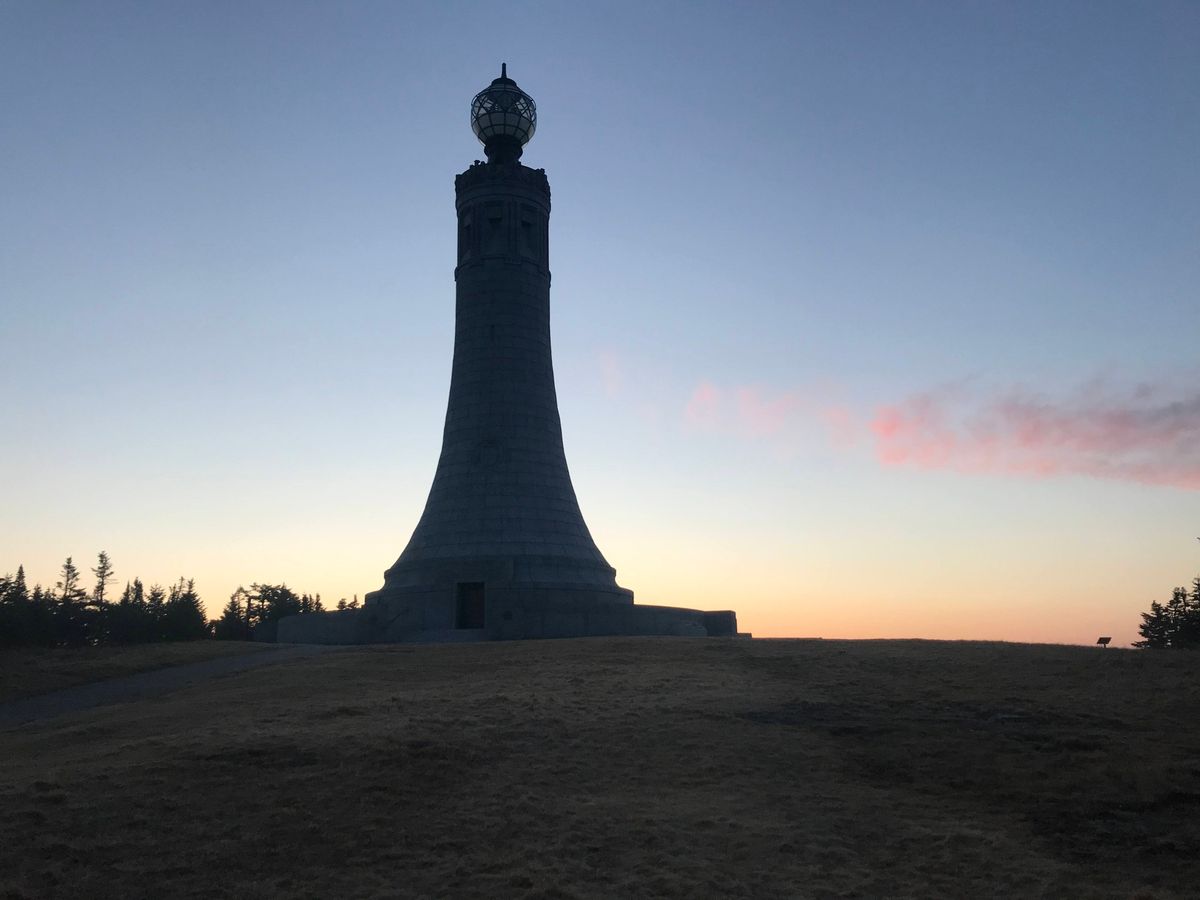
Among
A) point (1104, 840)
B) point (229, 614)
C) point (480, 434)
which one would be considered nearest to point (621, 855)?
point (1104, 840)

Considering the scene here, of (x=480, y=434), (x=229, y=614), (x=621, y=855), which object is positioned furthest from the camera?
(x=229, y=614)

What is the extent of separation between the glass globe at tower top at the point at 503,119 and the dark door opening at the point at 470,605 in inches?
868

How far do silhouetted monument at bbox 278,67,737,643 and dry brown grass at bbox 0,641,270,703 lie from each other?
8151 mm

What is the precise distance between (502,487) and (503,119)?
747 inches

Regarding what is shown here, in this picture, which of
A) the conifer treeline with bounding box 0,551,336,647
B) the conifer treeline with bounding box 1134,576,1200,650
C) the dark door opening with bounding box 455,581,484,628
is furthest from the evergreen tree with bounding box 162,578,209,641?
the conifer treeline with bounding box 1134,576,1200,650

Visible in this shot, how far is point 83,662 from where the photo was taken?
2997 cm

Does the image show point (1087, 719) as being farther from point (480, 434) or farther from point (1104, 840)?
point (480, 434)

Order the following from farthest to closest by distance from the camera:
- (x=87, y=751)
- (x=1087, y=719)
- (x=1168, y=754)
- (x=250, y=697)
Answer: (x=250, y=697) < (x=1087, y=719) < (x=87, y=751) < (x=1168, y=754)

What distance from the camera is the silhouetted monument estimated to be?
41.2 meters

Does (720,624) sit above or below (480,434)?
below

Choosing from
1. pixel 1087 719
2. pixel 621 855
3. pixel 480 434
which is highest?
pixel 480 434

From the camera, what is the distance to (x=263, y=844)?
13750 millimetres

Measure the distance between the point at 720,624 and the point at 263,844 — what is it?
117 ft

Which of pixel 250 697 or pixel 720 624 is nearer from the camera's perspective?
pixel 250 697
